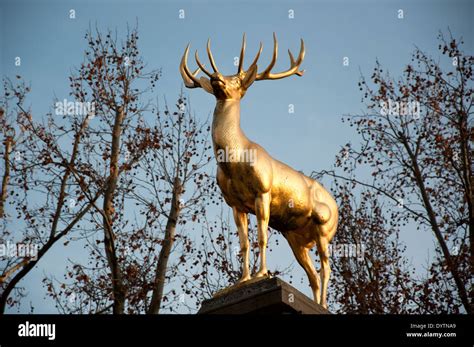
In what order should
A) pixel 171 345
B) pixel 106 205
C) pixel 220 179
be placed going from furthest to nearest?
1. pixel 106 205
2. pixel 220 179
3. pixel 171 345

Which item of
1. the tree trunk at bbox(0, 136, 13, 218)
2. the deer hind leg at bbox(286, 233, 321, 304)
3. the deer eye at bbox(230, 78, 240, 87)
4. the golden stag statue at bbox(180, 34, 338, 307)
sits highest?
the tree trunk at bbox(0, 136, 13, 218)

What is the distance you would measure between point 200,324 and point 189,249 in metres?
7.78

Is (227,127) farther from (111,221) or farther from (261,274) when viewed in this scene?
(111,221)

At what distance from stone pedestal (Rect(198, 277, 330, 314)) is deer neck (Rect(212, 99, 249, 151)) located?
1.70 metres

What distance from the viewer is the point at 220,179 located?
26.8ft

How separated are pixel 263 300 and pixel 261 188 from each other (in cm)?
139

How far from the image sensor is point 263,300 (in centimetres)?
730

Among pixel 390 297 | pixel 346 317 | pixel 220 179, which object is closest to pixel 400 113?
pixel 390 297

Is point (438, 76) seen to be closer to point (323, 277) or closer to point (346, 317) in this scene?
point (323, 277)

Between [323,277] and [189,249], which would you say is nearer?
[323,277]

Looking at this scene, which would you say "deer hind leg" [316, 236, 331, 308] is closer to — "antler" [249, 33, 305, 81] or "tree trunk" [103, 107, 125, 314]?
"antler" [249, 33, 305, 81]

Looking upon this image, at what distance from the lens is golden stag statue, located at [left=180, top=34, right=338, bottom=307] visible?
26.2ft

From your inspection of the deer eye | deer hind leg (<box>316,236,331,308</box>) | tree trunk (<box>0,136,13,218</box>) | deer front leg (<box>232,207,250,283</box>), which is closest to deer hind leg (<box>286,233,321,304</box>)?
deer hind leg (<box>316,236,331,308</box>)

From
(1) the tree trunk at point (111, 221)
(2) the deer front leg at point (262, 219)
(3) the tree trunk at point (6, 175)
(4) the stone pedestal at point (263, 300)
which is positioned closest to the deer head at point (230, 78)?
(2) the deer front leg at point (262, 219)
